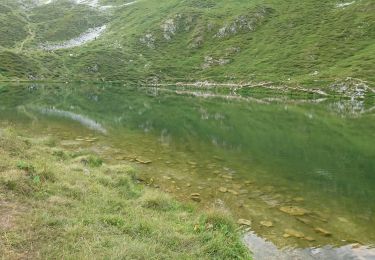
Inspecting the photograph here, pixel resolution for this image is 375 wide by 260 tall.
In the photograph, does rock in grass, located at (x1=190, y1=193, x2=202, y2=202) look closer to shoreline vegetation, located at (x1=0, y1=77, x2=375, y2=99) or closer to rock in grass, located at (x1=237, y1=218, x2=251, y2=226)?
rock in grass, located at (x1=237, y1=218, x2=251, y2=226)

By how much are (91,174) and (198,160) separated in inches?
565

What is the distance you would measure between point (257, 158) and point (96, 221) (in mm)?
26231

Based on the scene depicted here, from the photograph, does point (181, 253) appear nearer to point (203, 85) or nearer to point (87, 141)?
point (87, 141)

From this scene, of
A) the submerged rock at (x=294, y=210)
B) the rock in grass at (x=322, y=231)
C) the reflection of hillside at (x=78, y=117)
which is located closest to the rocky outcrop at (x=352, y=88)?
the reflection of hillside at (x=78, y=117)

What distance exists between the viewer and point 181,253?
15406mm

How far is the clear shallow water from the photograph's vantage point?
78.1 ft

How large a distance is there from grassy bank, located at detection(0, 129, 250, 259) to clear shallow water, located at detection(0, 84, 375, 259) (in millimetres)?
3417

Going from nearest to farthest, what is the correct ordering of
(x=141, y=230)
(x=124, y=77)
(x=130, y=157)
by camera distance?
(x=141, y=230)
(x=130, y=157)
(x=124, y=77)

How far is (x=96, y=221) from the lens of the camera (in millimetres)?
16812

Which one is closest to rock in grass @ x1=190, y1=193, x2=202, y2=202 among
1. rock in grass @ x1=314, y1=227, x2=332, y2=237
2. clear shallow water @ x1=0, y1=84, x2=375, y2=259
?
clear shallow water @ x1=0, y1=84, x2=375, y2=259

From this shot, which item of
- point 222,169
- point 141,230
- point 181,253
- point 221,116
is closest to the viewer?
point 181,253

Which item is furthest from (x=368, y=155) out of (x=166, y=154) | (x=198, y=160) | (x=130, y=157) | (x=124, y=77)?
(x=124, y=77)

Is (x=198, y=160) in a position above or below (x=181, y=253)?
below

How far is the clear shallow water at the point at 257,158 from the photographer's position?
23.8m
